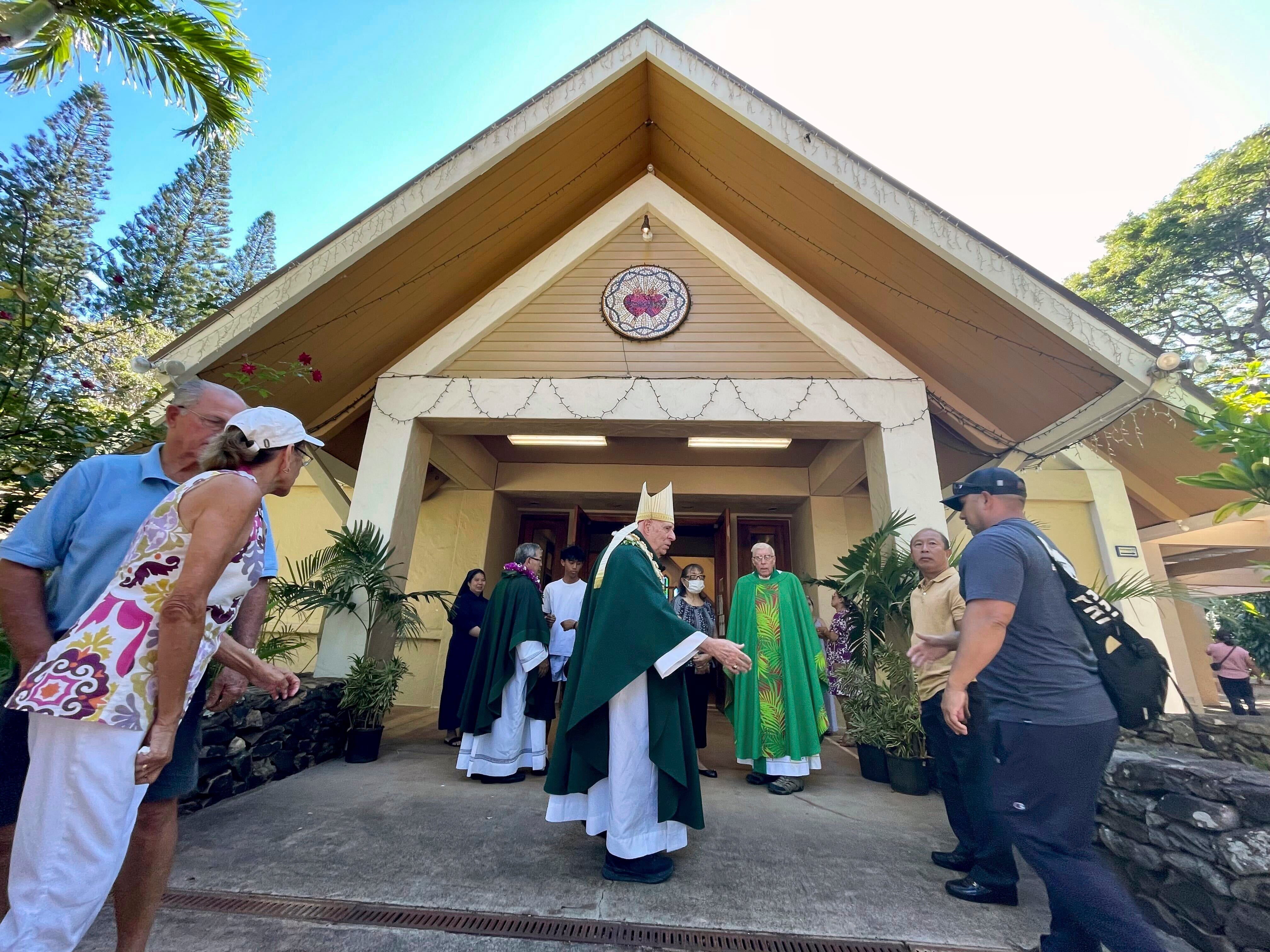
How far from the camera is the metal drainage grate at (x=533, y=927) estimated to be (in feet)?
6.31

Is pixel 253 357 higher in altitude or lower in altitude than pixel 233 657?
higher

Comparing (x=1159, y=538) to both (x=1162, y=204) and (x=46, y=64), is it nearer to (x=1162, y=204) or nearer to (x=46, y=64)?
(x=46, y=64)

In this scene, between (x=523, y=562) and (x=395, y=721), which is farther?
(x=395, y=721)

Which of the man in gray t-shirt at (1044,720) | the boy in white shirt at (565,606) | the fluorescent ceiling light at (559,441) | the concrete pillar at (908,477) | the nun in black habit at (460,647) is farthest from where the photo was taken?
the fluorescent ceiling light at (559,441)

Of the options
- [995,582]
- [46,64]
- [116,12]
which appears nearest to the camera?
[995,582]

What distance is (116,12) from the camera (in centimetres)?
421

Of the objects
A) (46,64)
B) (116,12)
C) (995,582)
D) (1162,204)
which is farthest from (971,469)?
(1162,204)

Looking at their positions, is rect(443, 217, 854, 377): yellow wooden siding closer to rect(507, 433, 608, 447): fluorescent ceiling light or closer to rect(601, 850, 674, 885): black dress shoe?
rect(507, 433, 608, 447): fluorescent ceiling light

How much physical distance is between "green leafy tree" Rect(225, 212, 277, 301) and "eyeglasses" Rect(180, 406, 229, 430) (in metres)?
32.9

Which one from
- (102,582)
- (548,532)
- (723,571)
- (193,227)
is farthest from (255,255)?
(102,582)

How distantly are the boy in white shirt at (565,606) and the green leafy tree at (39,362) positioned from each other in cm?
360

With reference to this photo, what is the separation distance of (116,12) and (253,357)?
269cm

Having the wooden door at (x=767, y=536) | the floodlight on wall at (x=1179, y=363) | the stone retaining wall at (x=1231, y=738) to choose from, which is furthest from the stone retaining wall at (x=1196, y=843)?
the wooden door at (x=767, y=536)

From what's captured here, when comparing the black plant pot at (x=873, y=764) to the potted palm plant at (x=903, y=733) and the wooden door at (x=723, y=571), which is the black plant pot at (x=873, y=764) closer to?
the potted palm plant at (x=903, y=733)
